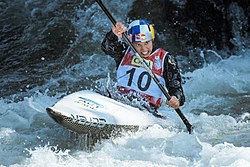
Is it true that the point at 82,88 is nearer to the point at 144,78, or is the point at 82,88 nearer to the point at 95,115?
the point at 144,78

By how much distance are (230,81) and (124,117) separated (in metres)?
3.08

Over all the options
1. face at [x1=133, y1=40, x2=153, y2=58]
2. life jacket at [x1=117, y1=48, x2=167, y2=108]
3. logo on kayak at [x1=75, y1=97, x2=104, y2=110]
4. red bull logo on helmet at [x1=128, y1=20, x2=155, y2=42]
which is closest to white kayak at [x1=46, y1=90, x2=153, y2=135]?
logo on kayak at [x1=75, y1=97, x2=104, y2=110]

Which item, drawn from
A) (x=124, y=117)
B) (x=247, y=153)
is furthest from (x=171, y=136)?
(x=247, y=153)

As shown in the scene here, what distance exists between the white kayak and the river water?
16 cm

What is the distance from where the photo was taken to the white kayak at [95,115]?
20.1 ft

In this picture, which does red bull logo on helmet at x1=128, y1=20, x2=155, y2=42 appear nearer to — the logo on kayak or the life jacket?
the life jacket

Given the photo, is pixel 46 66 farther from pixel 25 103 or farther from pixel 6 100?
pixel 25 103

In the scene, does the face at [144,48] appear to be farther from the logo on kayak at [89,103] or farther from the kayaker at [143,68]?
the logo on kayak at [89,103]

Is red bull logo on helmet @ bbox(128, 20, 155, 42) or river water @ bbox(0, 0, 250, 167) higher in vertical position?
red bull logo on helmet @ bbox(128, 20, 155, 42)

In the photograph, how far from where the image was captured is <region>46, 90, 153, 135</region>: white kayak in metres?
6.13

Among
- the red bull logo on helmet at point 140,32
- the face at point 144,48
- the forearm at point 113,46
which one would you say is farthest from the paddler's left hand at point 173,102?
the forearm at point 113,46

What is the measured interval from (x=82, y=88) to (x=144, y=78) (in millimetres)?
2495

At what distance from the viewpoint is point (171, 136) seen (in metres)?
6.69

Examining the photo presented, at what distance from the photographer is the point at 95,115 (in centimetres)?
630
